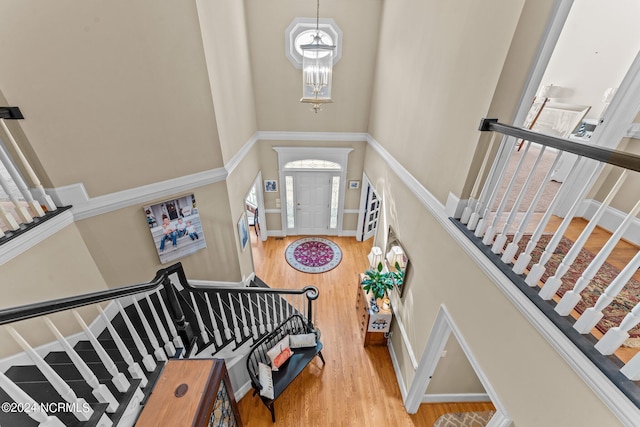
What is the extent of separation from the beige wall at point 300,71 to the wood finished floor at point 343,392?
387cm

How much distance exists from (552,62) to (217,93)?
355 centimetres

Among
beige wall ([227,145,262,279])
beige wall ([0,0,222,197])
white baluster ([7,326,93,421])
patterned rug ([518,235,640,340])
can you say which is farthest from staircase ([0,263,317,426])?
patterned rug ([518,235,640,340])

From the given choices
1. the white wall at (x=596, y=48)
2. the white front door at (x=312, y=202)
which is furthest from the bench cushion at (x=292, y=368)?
the white wall at (x=596, y=48)

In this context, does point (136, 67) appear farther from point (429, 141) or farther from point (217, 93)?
point (429, 141)

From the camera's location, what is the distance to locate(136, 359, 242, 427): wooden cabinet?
5.57ft

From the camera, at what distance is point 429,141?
289 centimetres

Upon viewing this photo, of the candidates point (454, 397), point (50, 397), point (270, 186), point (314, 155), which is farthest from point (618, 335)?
point (270, 186)

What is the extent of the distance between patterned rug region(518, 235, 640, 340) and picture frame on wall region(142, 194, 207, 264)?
3631mm

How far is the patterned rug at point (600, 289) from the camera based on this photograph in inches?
56.1

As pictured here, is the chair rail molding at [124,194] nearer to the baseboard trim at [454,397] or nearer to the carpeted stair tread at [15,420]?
the carpeted stair tread at [15,420]

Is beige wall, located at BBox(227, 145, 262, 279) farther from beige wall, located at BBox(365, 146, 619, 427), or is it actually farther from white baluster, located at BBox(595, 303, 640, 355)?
white baluster, located at BBox(595, 303, 640, 355)

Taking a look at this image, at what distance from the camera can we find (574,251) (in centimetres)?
134

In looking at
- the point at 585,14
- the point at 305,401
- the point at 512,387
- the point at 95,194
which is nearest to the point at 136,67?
the point at 95,194

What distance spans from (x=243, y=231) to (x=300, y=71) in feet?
11.0
